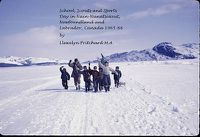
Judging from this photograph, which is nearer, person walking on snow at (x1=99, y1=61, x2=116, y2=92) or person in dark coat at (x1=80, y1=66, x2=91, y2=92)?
person walking on snow at (x1=99, y1=61, x2=116, y2=92)

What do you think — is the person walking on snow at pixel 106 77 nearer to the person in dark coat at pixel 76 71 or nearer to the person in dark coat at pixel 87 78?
the person in dark coat at pixel 87 78

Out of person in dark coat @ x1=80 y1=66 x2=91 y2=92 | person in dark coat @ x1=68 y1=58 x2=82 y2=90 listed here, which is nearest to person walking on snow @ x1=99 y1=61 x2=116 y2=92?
person in dark coat @ x1=80 y1=66 x2=91 y2=92

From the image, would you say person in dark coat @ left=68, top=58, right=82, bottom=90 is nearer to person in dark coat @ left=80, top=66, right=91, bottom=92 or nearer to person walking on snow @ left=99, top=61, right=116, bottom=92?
person in dark coat @ left=80, top=66, right=91, bottom=92

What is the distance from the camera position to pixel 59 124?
871cm

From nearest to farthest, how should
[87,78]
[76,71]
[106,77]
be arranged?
[106,77], [87,78], [76,71]

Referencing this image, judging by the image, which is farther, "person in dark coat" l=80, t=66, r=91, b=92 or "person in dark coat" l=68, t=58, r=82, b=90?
"person in dark coat" l=68, t=58, r=82, b=90

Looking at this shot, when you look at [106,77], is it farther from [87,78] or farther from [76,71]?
[76,71]

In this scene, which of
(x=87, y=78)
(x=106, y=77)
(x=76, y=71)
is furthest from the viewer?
(x=76, y=71)

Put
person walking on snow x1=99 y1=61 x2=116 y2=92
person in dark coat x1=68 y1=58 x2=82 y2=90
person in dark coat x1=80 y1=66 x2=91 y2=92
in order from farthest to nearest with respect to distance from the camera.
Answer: person in dark coat x1=68 y1=58 x2=82 y2=90 → person in dark coat x1=80 y1=66 x2=91 y2=92 → person walking on snow x1=99 y1=61 x2=116 y2=92

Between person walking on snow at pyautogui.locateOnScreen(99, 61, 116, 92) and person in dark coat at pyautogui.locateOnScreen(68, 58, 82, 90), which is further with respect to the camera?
person in dark coat at pyautogui.locateOnScreen(68, 58, 82, 90)

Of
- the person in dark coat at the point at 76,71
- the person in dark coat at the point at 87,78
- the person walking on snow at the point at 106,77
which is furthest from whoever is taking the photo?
the person in dark coat at the point at 76,71

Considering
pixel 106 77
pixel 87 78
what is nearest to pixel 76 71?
pixel 87 78

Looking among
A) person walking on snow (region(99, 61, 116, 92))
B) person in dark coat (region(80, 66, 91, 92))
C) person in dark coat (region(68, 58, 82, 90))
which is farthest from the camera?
person in dark coat (region(68, 58, 82, 90))

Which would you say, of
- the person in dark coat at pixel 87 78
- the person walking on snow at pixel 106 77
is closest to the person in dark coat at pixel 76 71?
the person in dark coat at pixel 87 78
